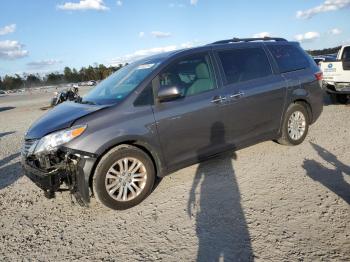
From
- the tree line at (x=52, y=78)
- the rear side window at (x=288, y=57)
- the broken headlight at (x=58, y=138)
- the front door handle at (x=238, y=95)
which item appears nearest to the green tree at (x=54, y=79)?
the tree line at (x=52, y=78)

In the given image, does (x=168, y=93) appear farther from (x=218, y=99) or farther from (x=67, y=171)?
(x=67, y=171)

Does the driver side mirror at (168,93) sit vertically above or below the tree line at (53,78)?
below

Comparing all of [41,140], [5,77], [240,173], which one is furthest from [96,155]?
[5,77]

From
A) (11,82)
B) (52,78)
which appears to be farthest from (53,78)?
(11,82)

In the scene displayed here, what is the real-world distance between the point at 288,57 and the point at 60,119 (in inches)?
165

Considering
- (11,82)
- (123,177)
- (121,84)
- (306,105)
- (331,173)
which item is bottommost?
(331,173)

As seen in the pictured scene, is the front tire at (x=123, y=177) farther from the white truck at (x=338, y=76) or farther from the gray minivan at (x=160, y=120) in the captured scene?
the white truck at (x=338, y=76)

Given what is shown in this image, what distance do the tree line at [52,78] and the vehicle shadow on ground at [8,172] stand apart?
4437 inches

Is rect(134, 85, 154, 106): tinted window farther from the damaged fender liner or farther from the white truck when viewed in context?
the white truck

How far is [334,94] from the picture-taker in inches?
Answer: 416

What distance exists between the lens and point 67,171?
375cm

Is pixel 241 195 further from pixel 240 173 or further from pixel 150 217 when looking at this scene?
pixel 150 217

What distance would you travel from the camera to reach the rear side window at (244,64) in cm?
491

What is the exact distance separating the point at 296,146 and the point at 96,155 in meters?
3.87
